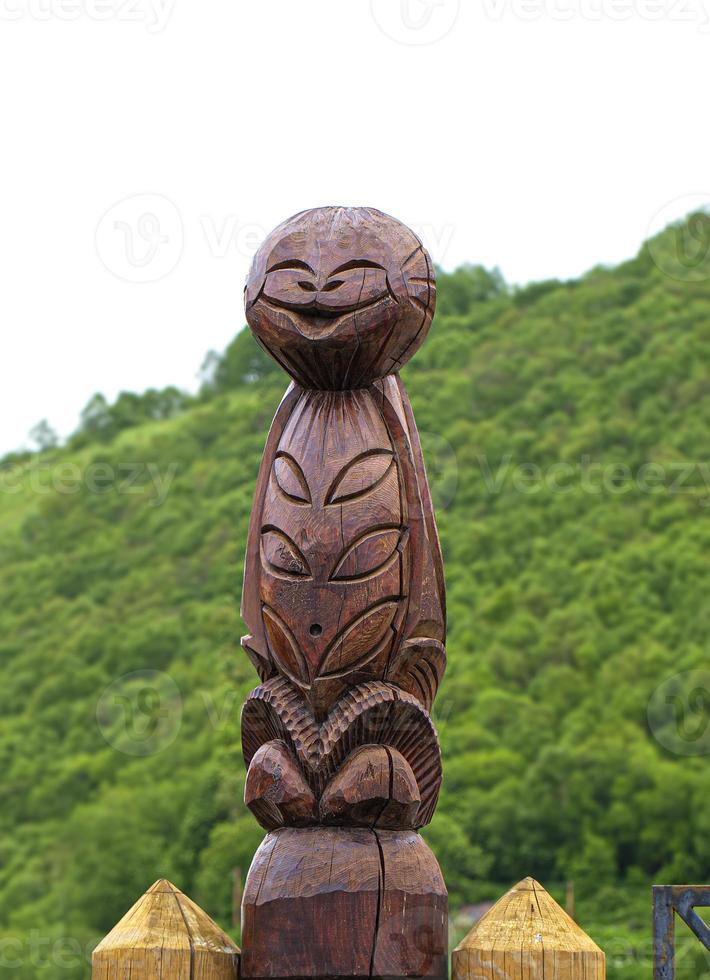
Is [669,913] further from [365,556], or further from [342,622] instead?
[365,556]

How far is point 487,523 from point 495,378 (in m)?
4.34

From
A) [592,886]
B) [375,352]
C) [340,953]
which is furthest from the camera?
[592,886]

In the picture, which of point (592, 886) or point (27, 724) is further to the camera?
point (27, 724)

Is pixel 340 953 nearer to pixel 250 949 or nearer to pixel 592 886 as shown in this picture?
pixel 250 949

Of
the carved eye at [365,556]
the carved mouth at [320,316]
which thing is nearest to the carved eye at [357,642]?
the carved eye at [365,556]

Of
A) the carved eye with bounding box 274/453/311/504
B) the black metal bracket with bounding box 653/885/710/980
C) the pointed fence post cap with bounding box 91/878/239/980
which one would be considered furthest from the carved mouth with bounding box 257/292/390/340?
the black metal bracket with bounding box 653/885/710/980

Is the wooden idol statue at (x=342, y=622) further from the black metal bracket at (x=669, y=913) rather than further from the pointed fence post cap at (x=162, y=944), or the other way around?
the black metal bracket at (x=669, y=913)

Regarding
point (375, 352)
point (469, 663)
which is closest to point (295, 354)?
point (375, 352)

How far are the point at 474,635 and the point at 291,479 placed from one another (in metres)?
25.2

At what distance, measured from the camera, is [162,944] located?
16.9 ft

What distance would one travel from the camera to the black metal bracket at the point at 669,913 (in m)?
5.16

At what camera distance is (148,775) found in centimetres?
3133

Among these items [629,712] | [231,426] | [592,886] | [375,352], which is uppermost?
[231,426]

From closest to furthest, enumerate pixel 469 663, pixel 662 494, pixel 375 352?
pixel 375 352 < pixel 469 663 < pixel 662 494
